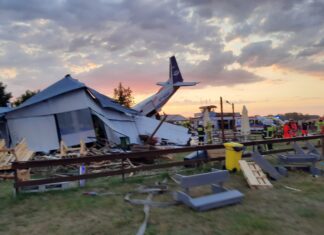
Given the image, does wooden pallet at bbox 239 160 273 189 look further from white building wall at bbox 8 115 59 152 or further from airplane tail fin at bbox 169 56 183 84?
airplane tail fin at bbox 169 56 183 84

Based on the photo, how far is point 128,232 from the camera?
5.27m

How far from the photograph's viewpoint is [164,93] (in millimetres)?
36219

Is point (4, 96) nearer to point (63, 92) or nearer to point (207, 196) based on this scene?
point (63, 92)

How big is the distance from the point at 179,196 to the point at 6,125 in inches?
658

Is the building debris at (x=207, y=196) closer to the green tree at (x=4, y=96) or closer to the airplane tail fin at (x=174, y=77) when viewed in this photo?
the airplane tail fin at (x=174, y=77)

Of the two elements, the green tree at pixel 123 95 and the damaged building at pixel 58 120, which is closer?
the damaged building at pixel 58 120

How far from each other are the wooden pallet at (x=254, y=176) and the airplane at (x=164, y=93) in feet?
80.2

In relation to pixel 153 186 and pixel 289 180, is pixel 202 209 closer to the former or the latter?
pixel 153 186

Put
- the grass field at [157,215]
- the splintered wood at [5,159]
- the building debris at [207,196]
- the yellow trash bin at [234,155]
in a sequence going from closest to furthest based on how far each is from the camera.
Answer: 1. the grass field at [157,215]
2. the building debris at [207,196]
3. the yellow trash bin at [234,155]
4. the splintered wood at [5,159]

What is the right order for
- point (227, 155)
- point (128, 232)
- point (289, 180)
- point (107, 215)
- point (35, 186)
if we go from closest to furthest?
point (128, 232)
point (107, 215)
point (35, 186)
point (289, 180)
point (227, 155)

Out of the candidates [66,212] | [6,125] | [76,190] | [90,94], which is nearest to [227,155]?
[76,190]

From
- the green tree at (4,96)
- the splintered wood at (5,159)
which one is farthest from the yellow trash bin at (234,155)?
the green tree at (4,96)

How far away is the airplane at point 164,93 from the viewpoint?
3466 cm

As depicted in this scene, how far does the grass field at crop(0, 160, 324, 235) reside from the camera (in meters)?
5.46
